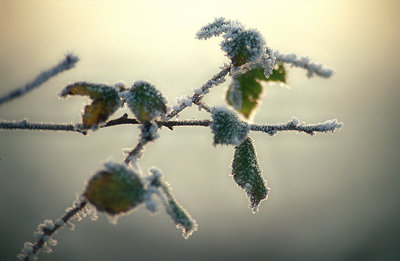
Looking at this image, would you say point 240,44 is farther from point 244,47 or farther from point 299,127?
point 299,127

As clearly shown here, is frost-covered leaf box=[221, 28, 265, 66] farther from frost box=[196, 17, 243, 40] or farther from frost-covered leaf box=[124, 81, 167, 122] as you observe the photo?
frost-covered leaf box=[124, 81, 167, 122]

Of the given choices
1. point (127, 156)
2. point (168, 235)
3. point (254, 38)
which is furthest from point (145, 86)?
point (168, 235)

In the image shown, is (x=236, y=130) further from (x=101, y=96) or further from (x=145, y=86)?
(x=101, y=96)

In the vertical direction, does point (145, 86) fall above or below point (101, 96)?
above

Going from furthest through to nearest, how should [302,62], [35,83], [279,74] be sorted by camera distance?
[279,74]
[302,62]
[35,83]

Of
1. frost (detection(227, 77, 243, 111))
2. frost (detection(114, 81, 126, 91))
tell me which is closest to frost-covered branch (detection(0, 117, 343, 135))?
frost (detection(114, 81, 126, 91))

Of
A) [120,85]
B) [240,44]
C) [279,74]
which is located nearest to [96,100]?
[120,85]
